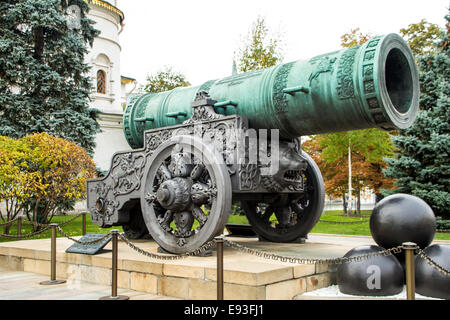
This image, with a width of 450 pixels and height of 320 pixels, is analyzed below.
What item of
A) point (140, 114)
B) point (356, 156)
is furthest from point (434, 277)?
point (356, 156)

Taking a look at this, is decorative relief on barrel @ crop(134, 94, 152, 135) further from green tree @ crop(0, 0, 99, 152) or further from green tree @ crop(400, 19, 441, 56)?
green tree @ crop(400, 19, 441, 56)

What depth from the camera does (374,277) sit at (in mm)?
4781

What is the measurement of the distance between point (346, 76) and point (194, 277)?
105 inches

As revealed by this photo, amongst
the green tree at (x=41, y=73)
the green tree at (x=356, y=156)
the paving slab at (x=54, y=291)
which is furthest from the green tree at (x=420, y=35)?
the paving slab at (x=54, y=291)

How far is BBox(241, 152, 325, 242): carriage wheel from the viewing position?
275 inches

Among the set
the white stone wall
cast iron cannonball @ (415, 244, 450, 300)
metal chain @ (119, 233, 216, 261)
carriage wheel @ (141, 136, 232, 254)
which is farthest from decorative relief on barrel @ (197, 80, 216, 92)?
the white stone wall

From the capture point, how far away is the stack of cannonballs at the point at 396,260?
4.75m

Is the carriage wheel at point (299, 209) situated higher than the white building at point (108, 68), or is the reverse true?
the white building at point (108, 68)

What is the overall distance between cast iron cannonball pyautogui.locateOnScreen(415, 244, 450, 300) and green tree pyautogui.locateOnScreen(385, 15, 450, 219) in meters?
7.31

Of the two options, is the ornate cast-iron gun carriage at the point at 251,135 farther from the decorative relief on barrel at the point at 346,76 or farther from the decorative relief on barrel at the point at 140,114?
the decorative relief on barrel at the point at 140,114

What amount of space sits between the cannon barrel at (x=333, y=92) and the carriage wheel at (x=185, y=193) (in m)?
0.81

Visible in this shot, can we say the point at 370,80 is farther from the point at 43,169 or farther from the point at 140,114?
the point at 43,169
